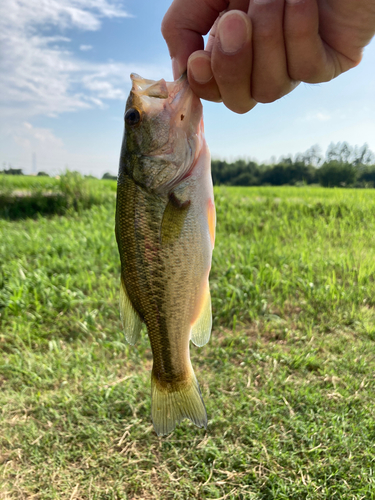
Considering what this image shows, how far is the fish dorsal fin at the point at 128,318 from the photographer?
167cm

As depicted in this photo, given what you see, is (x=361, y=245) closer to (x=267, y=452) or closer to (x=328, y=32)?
(x=267, y=452)

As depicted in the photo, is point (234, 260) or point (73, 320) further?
point (234, 260)

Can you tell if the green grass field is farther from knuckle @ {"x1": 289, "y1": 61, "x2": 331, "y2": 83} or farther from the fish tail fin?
knuckle @ {"x1": 289, "y1": 61, "x2": 331, "y2": 83}

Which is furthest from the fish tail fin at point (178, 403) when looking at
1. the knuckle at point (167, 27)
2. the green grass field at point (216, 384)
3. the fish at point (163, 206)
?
the knuckle at point (167, 27)

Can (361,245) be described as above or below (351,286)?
above

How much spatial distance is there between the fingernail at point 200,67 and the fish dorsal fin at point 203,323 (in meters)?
0.87

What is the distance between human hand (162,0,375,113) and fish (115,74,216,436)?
0.45 feet

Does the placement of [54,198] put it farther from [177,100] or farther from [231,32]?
[231,32]

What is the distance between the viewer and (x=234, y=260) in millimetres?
4980

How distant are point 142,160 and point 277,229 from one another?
5.08 metres

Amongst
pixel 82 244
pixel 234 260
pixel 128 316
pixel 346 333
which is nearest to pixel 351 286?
pixel 346 333

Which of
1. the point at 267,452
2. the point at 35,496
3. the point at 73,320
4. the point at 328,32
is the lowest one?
the point at 35,496

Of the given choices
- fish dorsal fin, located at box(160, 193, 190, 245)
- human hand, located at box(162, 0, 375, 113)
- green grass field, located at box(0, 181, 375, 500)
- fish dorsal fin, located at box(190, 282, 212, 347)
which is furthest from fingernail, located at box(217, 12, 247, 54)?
green grass field, located at box(0, 181, 375, 500)

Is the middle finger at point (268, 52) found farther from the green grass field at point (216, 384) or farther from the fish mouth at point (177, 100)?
the green grass field at point (216, 384)
